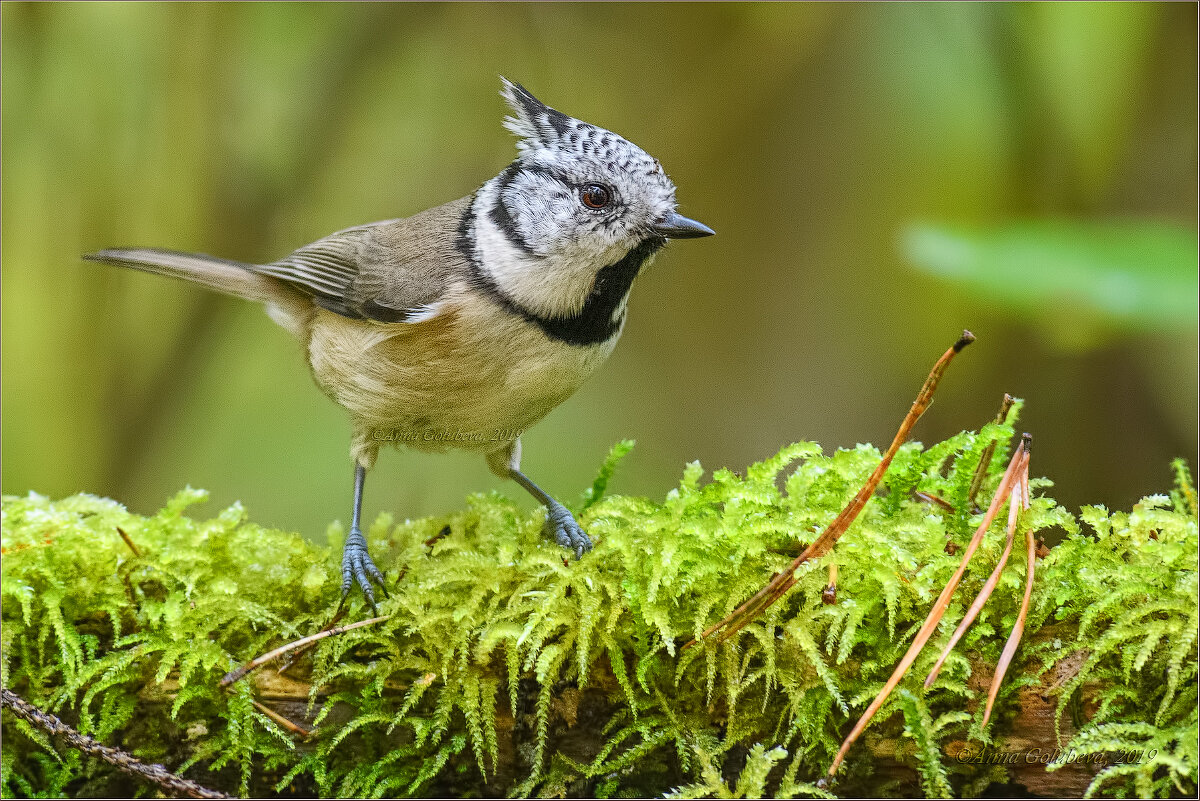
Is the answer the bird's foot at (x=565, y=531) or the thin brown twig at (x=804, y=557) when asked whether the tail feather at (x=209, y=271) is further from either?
the thin brown twig at (x=804, y=557)

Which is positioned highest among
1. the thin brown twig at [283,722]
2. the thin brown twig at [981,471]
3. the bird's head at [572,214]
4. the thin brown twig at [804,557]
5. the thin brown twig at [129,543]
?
the bird's head at [572,214]

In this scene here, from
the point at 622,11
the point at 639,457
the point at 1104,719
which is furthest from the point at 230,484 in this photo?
the point at 1104,719

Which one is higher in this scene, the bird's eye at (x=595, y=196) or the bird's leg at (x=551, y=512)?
the bird's eye at (x=595, y=196)

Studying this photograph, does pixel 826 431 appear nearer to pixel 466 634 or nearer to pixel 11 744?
pixel 466 634

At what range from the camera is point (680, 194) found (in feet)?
15.6

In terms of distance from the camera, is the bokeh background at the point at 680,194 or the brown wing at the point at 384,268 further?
the bokeh background at the point at 680,194

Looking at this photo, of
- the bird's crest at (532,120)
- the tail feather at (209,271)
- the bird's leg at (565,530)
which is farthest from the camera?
the tail feather at (209,271)

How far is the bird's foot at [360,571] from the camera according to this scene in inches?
72.1

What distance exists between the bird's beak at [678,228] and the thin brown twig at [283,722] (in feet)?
4.68

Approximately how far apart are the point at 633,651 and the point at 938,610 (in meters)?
0.53

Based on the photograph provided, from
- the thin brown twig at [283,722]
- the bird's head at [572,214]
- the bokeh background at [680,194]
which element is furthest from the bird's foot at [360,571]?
the bokeh background at [680,194]

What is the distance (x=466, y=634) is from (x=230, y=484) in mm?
3668

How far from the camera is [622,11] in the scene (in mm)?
4777

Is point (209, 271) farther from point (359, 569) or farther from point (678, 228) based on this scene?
point (678, 228)
